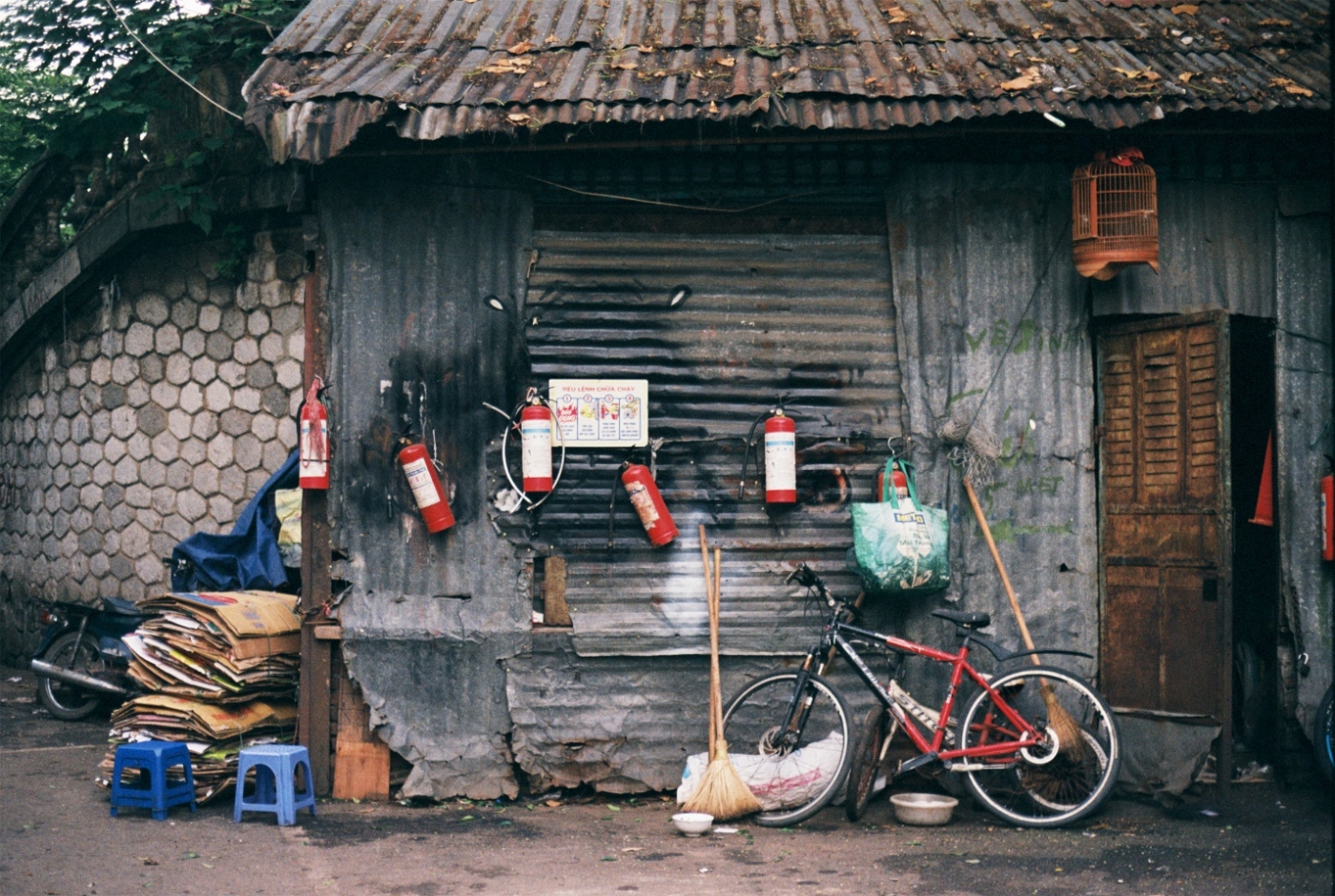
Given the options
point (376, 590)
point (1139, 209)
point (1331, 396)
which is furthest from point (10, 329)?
point (1331, 396)

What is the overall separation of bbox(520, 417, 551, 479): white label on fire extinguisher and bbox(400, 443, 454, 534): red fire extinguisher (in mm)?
509

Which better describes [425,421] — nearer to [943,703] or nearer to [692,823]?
[692,823]

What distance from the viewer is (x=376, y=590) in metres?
6.86

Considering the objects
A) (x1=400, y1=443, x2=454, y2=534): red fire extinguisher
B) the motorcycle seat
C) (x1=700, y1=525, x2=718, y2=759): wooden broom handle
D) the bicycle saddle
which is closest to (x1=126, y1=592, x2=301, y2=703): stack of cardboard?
(x1=400, y1=443, x2=454, y2=534): red fire extinguisher

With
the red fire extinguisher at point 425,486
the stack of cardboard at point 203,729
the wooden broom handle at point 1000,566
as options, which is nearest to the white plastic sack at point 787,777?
the wooden broom handle at point 1000,566

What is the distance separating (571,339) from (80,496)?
664 centimetres

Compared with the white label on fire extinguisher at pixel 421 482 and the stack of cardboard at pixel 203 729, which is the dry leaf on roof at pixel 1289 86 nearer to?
the white label on fire extinguisher at pixel 421 482

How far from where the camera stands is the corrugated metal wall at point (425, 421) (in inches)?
269

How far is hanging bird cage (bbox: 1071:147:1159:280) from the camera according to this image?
21.6 ft

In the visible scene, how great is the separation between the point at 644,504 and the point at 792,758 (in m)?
1.61

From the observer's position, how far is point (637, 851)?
585 centimetres

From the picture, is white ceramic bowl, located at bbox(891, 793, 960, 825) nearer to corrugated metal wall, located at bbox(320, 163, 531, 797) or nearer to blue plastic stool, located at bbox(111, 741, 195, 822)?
corrugated metal wall, located at bbox(320, 163, 531, 797)

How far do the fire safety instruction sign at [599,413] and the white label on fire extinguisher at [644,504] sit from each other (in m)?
0.29

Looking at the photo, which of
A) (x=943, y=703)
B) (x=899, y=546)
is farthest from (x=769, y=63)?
(x=943, y=703)
